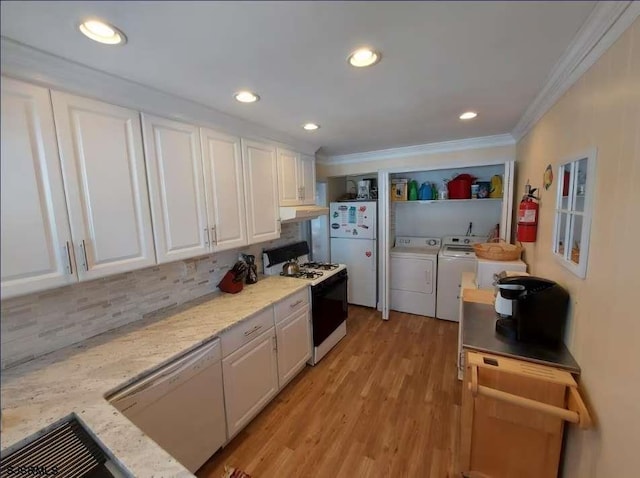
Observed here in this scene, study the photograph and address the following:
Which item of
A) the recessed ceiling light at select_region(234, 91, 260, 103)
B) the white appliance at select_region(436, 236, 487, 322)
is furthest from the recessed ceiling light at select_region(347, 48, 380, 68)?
the white appliance at select_region(436, 236, 487, 322)

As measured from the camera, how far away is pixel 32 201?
1015 mm

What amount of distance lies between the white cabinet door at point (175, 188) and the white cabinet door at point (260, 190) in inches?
16.5

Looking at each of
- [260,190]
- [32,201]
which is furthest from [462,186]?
[32,201]

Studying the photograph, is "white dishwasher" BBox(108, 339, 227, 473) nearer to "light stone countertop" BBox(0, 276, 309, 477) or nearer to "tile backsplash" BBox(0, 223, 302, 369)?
"light stone countertop" BBox(0, 276, 309, 477)

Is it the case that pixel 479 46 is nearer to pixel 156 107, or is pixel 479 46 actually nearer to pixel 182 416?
pixel 156 107

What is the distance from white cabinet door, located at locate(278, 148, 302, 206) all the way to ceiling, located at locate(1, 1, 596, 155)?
75 centimetres

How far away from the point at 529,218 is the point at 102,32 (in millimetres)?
2538

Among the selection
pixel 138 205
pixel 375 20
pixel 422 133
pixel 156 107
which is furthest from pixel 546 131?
pixel 138 205

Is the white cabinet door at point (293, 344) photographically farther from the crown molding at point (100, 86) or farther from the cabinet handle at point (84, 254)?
the crown molding at point (100, 86)

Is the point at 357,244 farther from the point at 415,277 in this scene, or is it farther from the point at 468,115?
the point at 468,115

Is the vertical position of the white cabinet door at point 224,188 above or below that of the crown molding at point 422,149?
below

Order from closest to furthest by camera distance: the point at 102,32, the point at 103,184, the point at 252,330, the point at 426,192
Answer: the point at 102,32 → the point at 103,184 → the point at 252,330 → the point at 426,192

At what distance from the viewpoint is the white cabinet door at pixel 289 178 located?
2535 mm

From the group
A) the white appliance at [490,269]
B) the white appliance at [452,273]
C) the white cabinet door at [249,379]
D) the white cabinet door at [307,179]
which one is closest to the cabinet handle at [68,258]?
the white cabinet door at [249,379]
